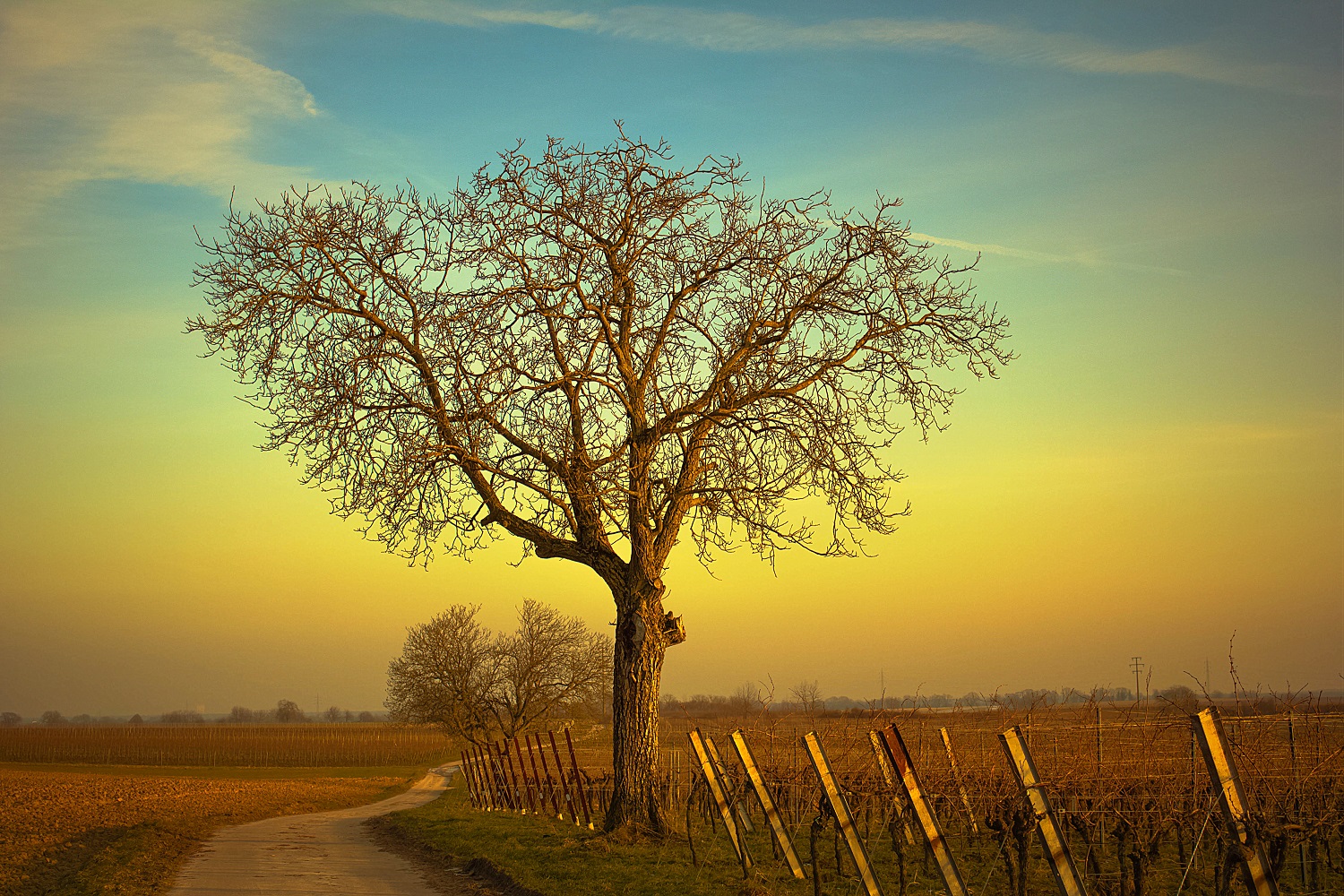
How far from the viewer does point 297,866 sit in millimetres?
14250

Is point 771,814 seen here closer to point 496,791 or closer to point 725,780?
point 725,780

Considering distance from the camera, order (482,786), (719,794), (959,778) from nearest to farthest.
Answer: (719,794), (959,778), (482,786)

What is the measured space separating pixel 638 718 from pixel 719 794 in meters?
1.51

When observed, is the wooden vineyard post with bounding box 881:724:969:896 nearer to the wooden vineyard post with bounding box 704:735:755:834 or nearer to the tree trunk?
the wooden vineyard post with bounding box 704:735:755:834

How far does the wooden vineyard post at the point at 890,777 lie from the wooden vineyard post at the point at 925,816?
0.16 meters

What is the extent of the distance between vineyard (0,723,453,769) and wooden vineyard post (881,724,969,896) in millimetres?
67950

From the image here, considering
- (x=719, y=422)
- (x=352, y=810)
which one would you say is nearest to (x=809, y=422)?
A: (x=719, y=422)

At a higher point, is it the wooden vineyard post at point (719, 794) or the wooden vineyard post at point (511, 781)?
the wooden vineyard post at point (719, 794)

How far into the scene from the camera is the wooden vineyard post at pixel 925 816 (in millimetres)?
7820

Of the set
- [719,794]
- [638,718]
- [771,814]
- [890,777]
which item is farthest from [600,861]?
[890,777]

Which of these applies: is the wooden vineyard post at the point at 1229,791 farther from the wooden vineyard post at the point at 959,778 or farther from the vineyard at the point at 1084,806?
the wooden vineyard post at the point at 959,778

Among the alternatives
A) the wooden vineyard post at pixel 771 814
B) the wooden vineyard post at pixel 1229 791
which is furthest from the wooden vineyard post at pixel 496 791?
the wooden vineyard post at pixel 1229 791

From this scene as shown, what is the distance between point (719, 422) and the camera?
1461cm

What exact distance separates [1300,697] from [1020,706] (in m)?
3.84
